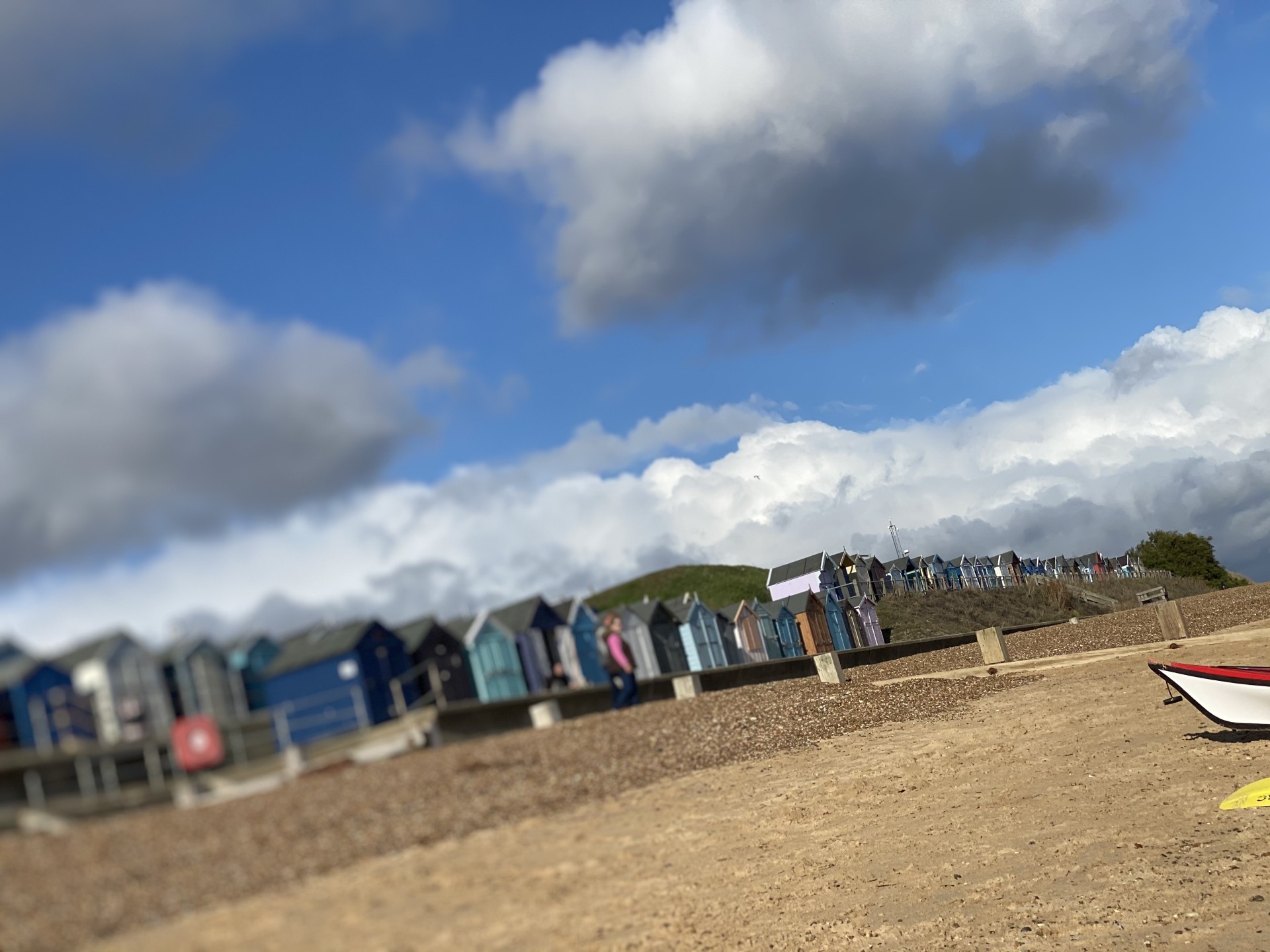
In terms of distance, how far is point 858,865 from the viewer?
31.2 ft

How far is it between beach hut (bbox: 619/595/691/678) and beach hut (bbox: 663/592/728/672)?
0.10 meters

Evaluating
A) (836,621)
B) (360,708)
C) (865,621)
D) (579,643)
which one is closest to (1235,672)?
(836,621)

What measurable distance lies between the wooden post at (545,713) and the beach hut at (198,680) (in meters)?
2.89

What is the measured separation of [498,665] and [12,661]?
3238mm

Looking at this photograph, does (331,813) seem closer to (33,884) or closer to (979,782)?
(33,884)

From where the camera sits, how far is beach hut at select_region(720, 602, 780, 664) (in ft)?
43.0

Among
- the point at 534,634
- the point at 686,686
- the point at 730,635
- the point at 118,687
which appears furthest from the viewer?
the point at 730,635

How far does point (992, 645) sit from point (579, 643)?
36.7ft

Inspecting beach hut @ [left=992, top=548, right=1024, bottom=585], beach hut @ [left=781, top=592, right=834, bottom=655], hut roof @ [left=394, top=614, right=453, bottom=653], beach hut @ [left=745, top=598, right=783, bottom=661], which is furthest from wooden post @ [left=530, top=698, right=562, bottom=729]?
beach hut @ [left=992, top=548, right=1024, bottom=585]

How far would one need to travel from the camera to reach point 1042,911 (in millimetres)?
8164

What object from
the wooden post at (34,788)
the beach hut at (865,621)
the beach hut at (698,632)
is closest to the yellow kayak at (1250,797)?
the beach hut at (698,632)

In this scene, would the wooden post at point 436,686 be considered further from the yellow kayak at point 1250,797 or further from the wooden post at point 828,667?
the wooden post at point 828,667

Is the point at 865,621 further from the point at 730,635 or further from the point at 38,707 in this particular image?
the point at 38,707

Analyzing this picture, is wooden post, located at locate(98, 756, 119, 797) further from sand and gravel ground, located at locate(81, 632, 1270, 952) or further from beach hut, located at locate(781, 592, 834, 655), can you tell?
beach hut, located at locate(781, 592, 834, 655)
